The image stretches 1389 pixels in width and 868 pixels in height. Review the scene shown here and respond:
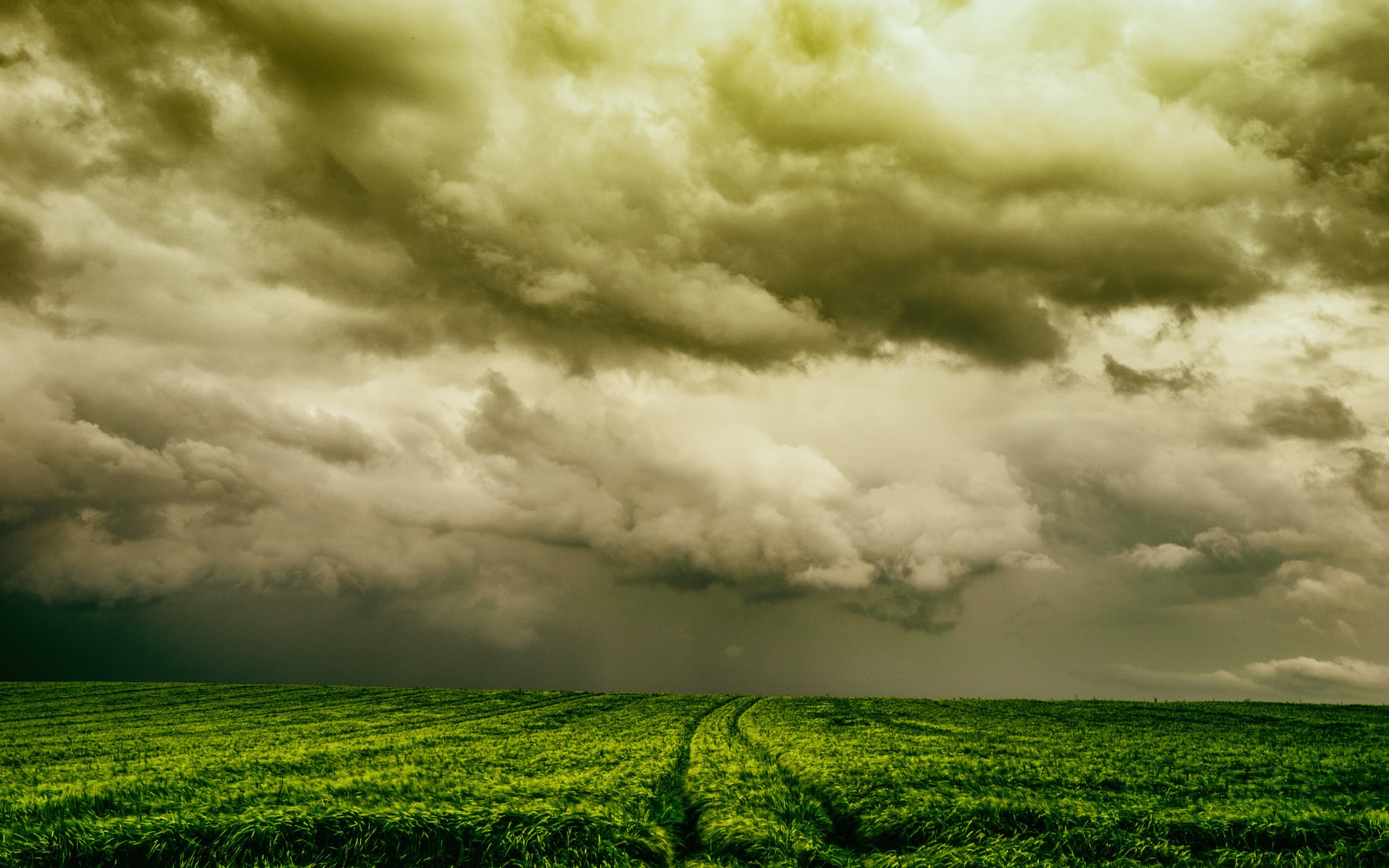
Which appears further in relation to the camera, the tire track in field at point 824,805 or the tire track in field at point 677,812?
the tire track in field at point 824,805

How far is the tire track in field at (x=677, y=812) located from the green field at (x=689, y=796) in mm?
90

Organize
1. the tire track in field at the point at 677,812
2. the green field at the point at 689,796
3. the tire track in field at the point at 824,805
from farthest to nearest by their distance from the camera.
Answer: the tire track in field at the point at 824,805 → the tire track in field at the point at 677,812 → the green field at the point at 689,796

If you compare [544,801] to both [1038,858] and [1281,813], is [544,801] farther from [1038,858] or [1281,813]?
[1281,813]

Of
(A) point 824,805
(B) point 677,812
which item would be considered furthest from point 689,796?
(A) point 824,805

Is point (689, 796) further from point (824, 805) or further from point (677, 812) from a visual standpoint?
point (824, 805)

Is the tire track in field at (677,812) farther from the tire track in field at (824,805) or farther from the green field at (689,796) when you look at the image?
the tire track in field at (824,805)

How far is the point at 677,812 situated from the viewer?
14562 mm

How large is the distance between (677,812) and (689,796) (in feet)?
6.74

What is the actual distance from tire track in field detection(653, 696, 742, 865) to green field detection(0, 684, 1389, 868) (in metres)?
0.09

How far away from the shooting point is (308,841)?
11.2 m

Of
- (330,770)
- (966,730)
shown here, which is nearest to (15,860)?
(330,770)

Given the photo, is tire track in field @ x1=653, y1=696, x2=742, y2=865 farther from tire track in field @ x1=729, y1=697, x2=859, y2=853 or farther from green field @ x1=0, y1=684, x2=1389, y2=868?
tire track in field @ x1=729, y1=697, x2=859, y2=853

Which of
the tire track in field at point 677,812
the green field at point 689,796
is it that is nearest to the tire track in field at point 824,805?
the green field at point 689,796

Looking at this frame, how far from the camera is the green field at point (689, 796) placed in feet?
37.2
